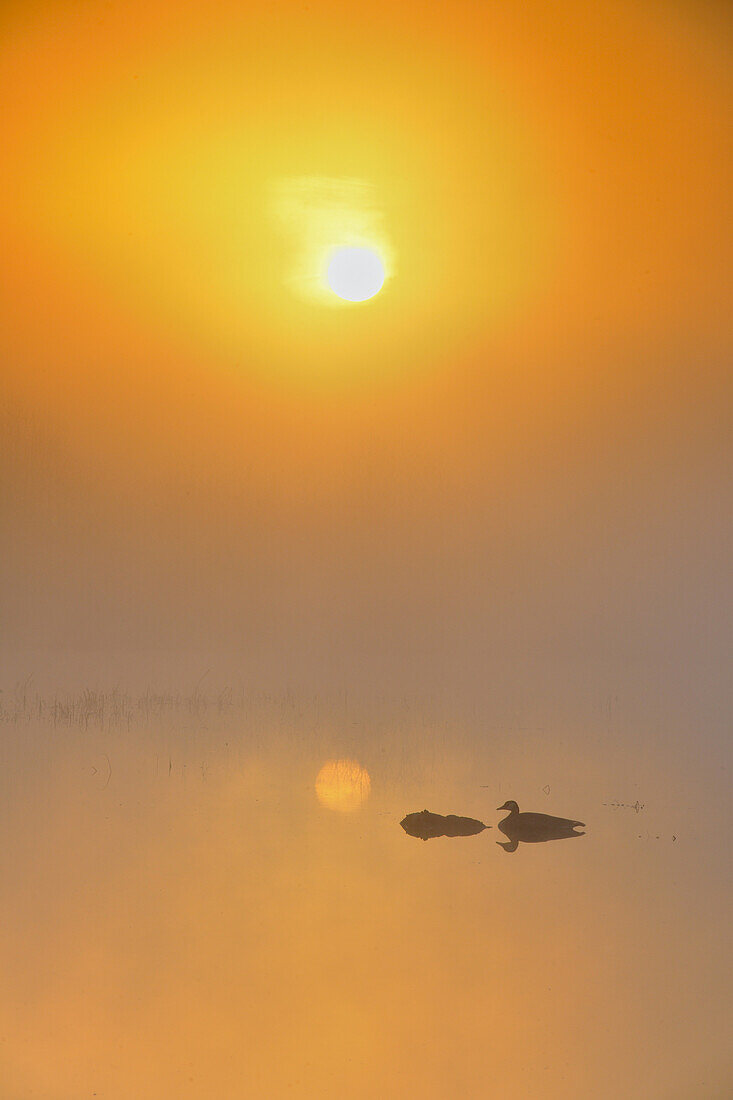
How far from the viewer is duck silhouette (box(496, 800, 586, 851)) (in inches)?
46.6

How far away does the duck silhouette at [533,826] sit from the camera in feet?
3.89

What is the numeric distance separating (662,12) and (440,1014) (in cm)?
160

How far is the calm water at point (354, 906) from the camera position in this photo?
117 cm

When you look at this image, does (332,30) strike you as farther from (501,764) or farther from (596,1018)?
(596,1018)

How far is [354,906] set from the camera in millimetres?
1188

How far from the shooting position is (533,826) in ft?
3.89

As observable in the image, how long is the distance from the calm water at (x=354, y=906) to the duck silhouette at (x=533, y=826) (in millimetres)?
16

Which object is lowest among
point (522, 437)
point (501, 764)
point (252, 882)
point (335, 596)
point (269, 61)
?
point (252, 882)

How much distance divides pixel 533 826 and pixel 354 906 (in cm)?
30

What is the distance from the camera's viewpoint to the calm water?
1.17 metres

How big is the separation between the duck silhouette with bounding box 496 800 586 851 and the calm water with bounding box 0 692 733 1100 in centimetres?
2

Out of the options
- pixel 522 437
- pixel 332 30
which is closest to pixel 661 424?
pixel 522 437

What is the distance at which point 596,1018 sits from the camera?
1188mm

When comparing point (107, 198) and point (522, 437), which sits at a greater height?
point (107, 198)
